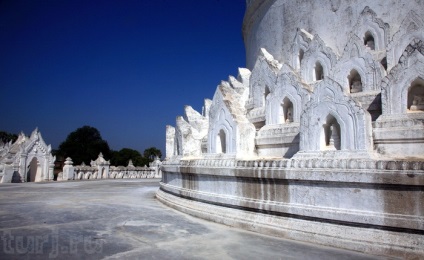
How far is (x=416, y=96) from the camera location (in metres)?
5.92

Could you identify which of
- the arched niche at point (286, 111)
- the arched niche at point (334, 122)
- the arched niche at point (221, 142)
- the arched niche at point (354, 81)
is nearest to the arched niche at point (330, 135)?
the arched niche at point (334, 122)

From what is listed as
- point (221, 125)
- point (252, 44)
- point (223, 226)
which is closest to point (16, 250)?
point (223, 226)

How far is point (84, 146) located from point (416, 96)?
233 ft

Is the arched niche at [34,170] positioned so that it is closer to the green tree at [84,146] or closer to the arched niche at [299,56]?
the arched niche at [299,56]

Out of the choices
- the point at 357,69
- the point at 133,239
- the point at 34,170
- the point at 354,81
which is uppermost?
the point at 357,69

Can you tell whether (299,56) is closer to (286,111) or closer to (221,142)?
(286,111)

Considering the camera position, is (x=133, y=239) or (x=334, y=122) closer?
(x=133, y=239)

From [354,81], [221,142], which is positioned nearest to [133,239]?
[221,142]

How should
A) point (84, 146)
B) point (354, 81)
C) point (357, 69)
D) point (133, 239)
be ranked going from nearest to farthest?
point (133, 239)
point (357, 69)
point (354, 81)
point (84, 146)

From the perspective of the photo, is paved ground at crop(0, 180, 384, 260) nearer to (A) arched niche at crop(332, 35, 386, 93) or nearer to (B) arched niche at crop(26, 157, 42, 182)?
(A) arched niche at crop(332, 35, 386, 93)

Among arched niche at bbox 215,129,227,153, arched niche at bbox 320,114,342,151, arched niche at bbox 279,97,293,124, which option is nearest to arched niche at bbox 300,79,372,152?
arched niche at bbox 320,114,342,151

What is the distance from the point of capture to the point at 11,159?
927 inches

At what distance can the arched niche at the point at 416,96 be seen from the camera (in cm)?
580

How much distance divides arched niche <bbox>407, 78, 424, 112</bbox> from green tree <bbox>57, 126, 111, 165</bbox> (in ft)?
219
